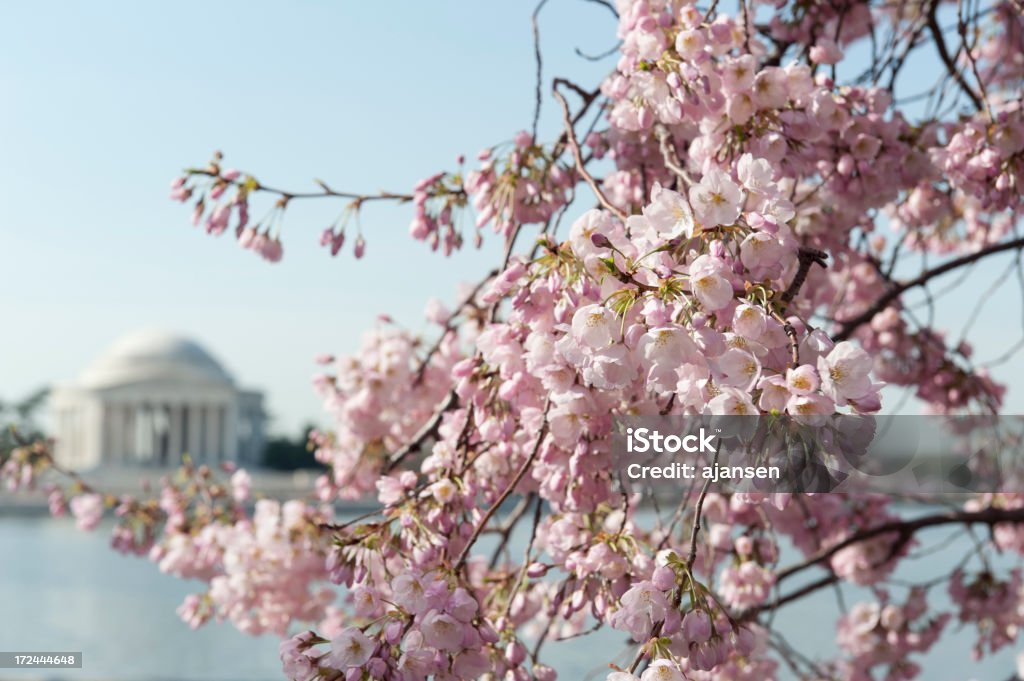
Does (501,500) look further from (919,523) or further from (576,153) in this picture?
(919,523)

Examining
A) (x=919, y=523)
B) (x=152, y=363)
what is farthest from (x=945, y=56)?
(x=152, y=363)

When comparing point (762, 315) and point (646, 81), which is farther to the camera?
point (646, 81)

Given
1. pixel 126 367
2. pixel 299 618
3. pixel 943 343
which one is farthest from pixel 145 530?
pixel 126 367

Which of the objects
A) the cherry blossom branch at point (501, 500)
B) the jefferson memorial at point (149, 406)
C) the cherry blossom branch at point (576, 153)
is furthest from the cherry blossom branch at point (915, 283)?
the jefferson memorial at point (149, 406)

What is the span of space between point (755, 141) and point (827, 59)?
369 millimetres

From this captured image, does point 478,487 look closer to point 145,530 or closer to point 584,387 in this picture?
point 584,387

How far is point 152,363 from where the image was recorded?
150 ft

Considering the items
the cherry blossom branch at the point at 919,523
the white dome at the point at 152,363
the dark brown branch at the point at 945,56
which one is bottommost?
the cherry blossom branch at the point at 919,523

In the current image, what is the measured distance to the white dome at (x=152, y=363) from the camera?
45312 millimetres

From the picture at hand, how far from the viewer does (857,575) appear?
3.63 metres

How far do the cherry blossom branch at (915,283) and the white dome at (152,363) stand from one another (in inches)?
1747

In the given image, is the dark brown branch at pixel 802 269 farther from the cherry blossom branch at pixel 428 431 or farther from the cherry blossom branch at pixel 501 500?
the cherry blossom branch at pixel 428 431

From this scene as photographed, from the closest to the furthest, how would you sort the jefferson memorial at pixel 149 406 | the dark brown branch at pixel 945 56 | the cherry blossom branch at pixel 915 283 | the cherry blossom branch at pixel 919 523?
1. the dark brown branch at pixel 945 56
2. the cherry blossom branch at pixel 915 283
3. the cherry blossom branch at pixel 919 523
4. the jefferson memorial at pixel 149 406

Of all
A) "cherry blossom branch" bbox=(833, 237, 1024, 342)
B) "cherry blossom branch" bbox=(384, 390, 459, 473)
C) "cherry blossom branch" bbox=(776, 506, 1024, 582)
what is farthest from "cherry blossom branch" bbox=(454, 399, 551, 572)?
"cherry blossom branch" bbox=(776, 506, 1024, 582)
